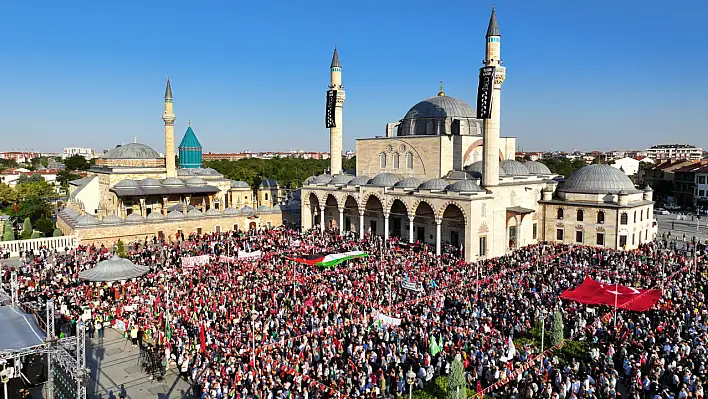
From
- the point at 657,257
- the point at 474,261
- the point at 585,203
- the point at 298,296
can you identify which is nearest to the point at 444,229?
the point at 474,261

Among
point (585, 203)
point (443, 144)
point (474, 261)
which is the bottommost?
point (474, 261)

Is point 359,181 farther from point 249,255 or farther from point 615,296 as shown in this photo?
point 615,296

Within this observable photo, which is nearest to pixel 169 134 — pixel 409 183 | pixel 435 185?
pixel 409 183

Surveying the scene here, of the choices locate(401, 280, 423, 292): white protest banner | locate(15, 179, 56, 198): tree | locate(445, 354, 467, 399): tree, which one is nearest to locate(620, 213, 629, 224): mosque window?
locate(401, 280, 423, 292): white protest banner

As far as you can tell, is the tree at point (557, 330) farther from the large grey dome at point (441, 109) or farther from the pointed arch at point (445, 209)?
the large grey dome at point (441, 109)

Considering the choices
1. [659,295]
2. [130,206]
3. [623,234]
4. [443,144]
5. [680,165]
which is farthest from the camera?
[680,165]

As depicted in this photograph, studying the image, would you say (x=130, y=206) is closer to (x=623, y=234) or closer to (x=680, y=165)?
(x=623, y=234)
